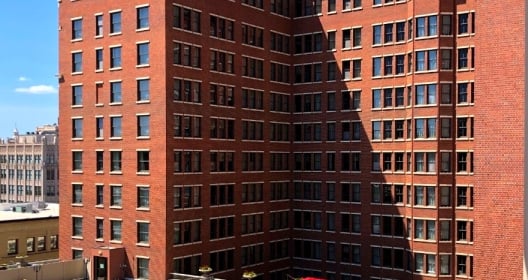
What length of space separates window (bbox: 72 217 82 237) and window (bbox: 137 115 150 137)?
463 inches

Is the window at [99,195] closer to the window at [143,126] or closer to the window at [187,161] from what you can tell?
the window at [143,126]

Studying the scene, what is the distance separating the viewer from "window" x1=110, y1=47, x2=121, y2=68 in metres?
64.6

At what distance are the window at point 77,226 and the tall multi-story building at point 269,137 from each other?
0.13 meters

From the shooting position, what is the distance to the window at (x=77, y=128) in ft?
221

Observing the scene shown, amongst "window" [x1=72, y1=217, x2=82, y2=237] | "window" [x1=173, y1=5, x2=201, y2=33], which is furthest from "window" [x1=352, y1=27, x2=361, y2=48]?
"window" [x1=72, y1=217, x2=82, y2=237]

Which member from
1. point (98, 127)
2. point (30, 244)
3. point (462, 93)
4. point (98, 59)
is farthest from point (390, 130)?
point (30, 244)

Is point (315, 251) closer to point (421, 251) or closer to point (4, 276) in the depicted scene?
point (421, 251)

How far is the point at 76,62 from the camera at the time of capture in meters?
68.0

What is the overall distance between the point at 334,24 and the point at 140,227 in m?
30.9

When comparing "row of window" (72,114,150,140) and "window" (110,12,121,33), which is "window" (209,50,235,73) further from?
"window" (110,12,121,33)

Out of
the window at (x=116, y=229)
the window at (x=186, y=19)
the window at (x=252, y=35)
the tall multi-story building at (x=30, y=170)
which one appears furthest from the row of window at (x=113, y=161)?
the tall multi-story building at (x=30, y=170)

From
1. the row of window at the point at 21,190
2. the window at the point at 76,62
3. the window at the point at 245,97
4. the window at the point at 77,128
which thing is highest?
the window at the point at 76,62

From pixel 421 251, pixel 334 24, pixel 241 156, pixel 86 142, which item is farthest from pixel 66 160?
pixel 421 251

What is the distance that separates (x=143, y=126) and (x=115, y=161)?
4.80 metres
